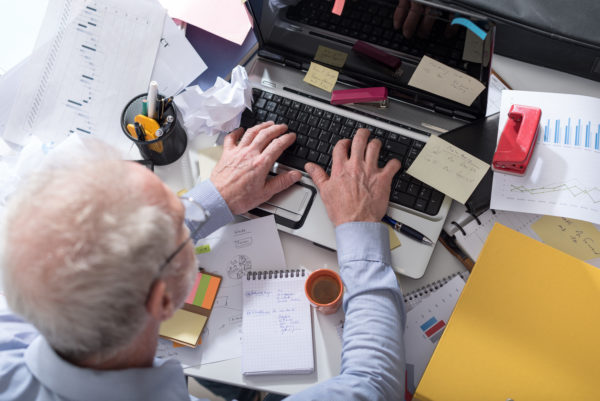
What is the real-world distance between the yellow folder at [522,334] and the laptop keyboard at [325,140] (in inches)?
7.2

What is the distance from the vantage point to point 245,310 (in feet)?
3.01

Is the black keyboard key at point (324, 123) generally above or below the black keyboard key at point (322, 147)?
above

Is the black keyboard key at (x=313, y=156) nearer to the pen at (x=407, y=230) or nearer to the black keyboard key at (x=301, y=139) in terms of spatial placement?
the black keyboard key at (x=301, y=139)

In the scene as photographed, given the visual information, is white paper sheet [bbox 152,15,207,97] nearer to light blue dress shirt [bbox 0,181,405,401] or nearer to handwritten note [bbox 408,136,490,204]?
light blue dress shirt [bbox 0,181,405,401]

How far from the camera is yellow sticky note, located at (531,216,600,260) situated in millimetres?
916

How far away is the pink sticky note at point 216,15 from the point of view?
1184 mm

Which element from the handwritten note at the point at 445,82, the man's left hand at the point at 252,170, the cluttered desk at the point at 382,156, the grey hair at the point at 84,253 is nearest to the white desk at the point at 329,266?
the cluttered desk at the point at 382,156

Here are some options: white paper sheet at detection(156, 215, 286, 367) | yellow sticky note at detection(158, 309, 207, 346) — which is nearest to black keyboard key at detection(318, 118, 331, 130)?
white paper sheet at detection(156, 215, 286, 367)

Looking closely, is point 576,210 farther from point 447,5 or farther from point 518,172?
point 447,5

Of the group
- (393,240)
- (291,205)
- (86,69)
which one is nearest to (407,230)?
(393,240)

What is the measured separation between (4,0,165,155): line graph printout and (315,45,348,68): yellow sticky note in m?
0.40

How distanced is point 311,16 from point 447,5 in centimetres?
33

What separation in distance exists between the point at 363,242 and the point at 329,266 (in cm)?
11

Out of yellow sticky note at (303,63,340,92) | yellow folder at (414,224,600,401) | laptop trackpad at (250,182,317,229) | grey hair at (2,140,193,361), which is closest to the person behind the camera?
grey hair at (2,140,193,361)
